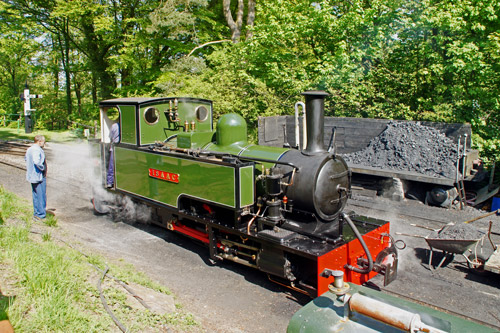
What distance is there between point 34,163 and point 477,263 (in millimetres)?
7397

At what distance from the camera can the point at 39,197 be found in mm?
7422

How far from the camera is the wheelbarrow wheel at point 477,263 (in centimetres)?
579

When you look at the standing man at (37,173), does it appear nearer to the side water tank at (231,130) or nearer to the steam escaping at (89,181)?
the steam escaping at (89,181)

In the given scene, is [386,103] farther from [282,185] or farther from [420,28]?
[282,185]

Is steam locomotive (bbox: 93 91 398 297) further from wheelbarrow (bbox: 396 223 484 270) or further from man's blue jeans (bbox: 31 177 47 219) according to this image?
man's blue jeans (bbox: 31 177 47 219)

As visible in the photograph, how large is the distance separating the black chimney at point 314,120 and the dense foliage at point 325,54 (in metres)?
6.35

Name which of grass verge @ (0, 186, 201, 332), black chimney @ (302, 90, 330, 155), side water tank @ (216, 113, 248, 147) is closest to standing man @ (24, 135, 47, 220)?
grass verge @ (0, 186, 201, 332)

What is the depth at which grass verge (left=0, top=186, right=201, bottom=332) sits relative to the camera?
3707 millimetres

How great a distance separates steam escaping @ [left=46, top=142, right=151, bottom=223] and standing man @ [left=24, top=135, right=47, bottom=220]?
1.28 meters

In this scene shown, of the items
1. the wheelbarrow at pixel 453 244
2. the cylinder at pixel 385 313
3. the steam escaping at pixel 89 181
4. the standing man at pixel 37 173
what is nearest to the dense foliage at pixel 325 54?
the steam escaping at pixel 89 181

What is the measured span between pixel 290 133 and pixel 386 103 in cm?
320

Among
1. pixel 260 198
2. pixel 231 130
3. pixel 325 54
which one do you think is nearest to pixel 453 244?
pixel 260 198

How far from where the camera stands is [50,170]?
1320 cm

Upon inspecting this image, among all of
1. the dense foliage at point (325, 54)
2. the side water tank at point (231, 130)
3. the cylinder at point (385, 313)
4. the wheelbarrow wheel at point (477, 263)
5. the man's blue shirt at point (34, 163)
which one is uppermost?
the dense foliage at point (325, 54)
